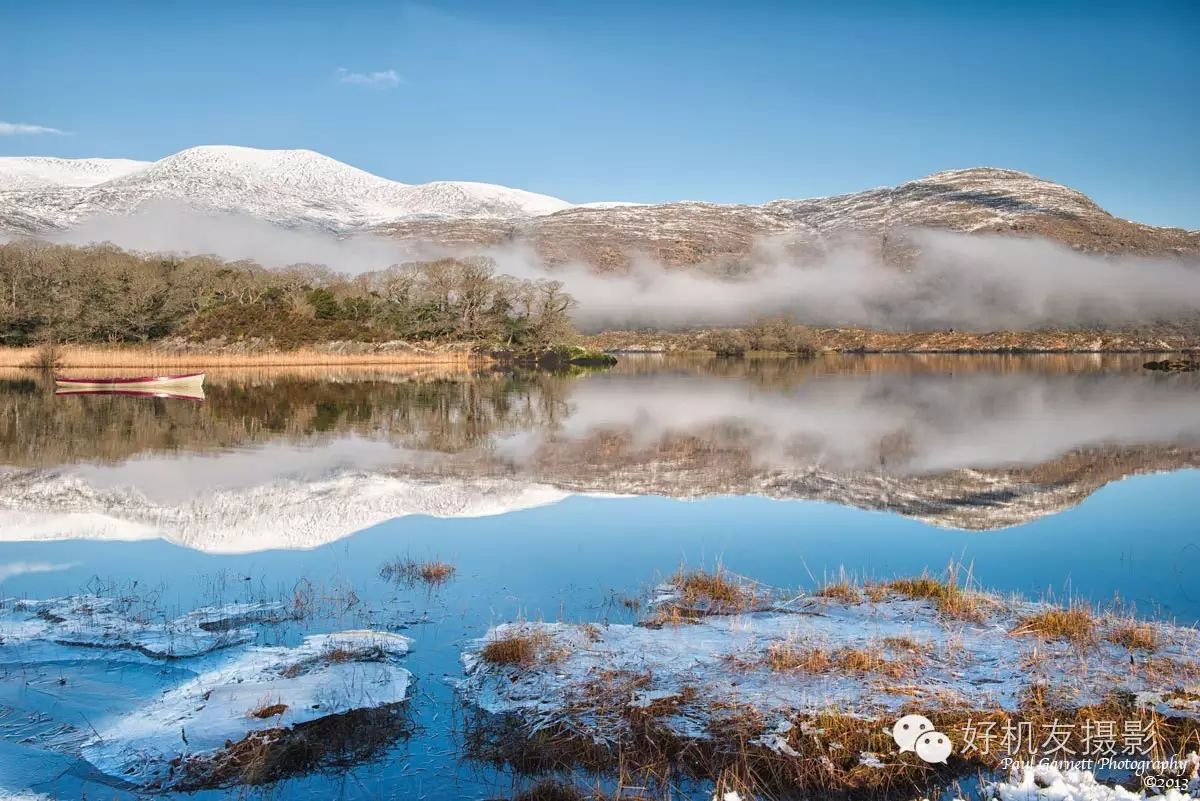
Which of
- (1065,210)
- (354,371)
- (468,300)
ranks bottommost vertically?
(354,371)

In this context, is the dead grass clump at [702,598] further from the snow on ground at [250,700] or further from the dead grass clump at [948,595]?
the snow on ground at [250,700]

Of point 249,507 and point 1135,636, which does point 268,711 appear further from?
point 249,507

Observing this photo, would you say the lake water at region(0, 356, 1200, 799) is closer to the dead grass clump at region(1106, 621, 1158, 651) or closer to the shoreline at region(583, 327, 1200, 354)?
the dead grass clump at region(1106, 621, 1158, 651)

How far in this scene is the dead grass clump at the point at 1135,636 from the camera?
674cm

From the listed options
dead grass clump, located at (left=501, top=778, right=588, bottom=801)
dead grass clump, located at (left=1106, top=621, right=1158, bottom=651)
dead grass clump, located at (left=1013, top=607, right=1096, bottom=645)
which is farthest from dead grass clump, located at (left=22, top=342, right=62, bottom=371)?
dead grass clump, located at (left=1106, top=621, right=1158, bottom=651)

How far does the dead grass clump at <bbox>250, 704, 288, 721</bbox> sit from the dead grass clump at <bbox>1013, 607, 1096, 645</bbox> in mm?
5804

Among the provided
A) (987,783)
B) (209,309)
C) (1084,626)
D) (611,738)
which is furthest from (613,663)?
(209,309)

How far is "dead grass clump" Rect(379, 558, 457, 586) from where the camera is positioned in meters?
9.09

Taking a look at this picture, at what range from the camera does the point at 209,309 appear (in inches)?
2724

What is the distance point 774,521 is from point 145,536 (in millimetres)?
8551

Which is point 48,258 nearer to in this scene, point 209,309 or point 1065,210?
point 209,309

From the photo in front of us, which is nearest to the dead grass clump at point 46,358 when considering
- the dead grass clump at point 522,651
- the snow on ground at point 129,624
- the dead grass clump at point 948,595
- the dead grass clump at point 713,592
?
the snow on ground at point 129,624

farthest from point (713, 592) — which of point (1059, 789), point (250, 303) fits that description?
point (250, 303)

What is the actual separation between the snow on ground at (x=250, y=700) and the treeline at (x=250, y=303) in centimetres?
6099
